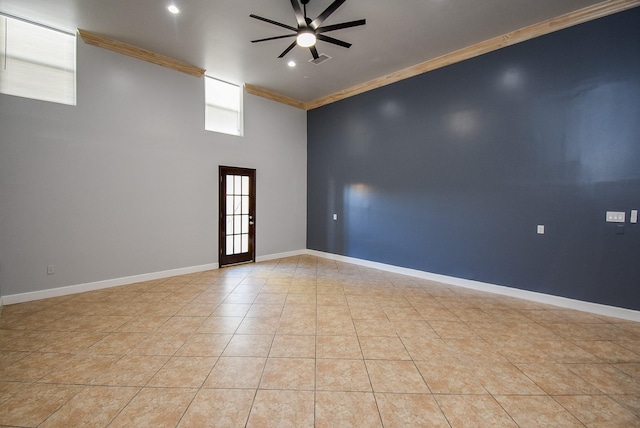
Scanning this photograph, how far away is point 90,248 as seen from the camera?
165 inches

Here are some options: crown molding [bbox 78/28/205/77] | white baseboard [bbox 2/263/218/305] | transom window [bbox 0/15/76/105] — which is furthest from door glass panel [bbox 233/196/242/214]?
transom window [bbox 0/15/76/105]

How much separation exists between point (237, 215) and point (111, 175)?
2.34 m

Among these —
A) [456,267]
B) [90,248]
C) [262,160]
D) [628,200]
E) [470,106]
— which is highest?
Answer: [470,106]

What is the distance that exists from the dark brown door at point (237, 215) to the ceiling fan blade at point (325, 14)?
3.38 m

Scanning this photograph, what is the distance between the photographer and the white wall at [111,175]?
144 inches

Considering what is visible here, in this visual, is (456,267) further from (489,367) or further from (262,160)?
(262,160)

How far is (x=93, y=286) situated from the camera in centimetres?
421

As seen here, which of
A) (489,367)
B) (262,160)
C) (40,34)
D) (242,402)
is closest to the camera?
(242,402)

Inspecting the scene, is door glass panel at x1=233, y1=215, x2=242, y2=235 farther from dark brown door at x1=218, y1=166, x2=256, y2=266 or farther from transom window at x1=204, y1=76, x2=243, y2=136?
transom window at x1=204, y1=76, x2=243, y2=136

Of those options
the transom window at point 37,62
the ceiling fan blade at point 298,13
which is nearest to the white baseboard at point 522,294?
the ceiling fan blade at point 298,13

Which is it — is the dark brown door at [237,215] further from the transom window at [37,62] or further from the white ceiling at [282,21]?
the transom window at [37,62]

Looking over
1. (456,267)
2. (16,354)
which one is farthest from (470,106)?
(16,354)

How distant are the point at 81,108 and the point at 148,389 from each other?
14.0ft

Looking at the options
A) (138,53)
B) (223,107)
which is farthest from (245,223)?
(138,53)
